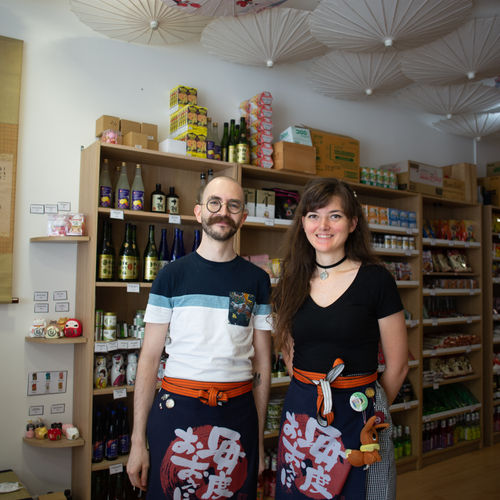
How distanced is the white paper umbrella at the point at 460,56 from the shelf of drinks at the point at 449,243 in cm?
154

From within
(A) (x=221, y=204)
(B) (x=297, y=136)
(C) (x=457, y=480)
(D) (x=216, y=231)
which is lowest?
(C) (x=457, y=480)

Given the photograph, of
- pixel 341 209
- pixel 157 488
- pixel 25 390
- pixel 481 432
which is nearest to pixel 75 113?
pixel 25 390

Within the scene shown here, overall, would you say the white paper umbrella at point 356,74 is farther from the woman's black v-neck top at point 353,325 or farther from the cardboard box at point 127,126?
the woman's black v-neck top at point 353,325

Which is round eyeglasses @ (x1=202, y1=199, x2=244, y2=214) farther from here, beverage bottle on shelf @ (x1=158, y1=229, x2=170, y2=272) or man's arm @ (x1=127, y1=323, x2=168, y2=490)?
beverage bottle on shelf @ (x1=158, y1=229, x2=170, y2=272)

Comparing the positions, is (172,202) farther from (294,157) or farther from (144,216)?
(294,157)

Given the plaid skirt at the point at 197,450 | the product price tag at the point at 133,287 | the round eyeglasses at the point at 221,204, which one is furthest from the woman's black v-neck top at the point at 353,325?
the product price tag at the point at 133,287

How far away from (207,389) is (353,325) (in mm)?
609

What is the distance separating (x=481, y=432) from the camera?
5.07 meters

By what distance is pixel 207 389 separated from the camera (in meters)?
1.73

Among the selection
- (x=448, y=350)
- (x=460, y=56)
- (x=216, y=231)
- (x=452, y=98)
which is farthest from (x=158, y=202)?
(x=448, y=350)

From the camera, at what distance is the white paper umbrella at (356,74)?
380 cm

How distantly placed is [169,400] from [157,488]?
0.32 metres

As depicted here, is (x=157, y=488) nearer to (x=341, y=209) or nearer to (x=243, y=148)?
(x=341, y=209)

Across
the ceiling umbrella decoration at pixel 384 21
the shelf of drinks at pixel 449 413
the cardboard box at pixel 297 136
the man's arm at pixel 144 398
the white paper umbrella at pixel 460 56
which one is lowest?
the shelf of drinks at pixel 449 413
